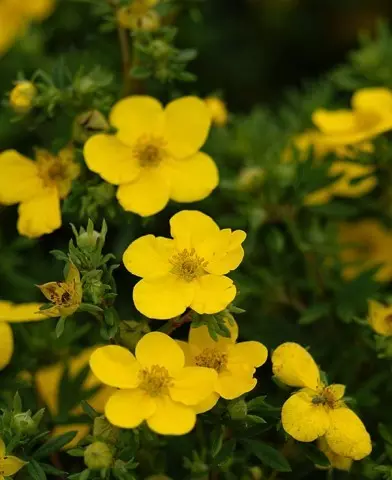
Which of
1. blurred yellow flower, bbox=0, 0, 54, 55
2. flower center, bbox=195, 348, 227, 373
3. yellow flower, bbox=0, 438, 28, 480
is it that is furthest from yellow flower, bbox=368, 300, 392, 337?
blurred yellow flower, bbox=0, 0, 54, 55

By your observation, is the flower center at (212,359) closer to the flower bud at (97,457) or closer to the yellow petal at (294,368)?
the yellow petal at (294,368)

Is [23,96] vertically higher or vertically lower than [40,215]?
higher

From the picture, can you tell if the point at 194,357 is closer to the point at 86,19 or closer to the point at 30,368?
the point at 30,368

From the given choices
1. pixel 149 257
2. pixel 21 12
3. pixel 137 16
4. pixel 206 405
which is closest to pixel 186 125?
pixel 137 16

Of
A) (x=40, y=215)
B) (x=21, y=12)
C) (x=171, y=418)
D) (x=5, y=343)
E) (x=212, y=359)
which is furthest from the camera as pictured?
(x=21, y=12)

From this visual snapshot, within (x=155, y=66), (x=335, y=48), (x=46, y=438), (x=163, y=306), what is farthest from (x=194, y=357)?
(x=335, y=48)

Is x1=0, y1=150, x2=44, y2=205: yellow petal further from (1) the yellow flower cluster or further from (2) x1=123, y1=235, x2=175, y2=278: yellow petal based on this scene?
(1) the yellow flower cluster

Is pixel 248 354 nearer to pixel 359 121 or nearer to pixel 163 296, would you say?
pixel 163 296
